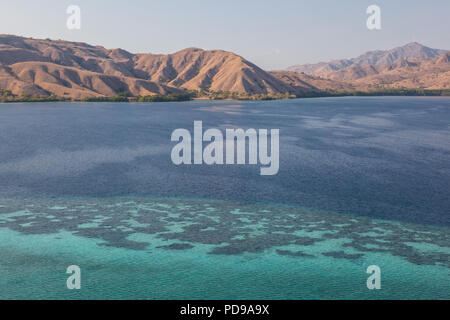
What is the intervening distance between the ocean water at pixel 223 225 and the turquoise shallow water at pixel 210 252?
0.14 metres

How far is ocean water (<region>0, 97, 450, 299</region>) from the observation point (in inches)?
1265

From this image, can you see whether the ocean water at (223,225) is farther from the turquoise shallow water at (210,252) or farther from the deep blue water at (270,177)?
the deep blue water at (270,177)

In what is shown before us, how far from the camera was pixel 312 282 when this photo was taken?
32.5 metres

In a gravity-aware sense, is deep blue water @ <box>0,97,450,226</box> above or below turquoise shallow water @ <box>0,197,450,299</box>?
above

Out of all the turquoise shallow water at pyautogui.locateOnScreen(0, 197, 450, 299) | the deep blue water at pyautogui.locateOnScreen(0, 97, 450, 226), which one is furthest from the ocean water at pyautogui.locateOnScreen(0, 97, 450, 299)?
the deep blue water at pyautogui.locateOnScreen(0, 97, 450, 226)

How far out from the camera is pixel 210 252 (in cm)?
3784

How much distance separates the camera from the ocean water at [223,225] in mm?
32125

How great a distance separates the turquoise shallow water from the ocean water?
14cm

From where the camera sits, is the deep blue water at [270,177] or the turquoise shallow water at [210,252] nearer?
the turquoise shallow water at [210,252]

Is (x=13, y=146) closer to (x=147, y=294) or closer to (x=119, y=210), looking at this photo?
(x=119, y=210)

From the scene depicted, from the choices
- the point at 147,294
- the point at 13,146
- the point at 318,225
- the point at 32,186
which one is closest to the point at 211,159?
the point at 32,186

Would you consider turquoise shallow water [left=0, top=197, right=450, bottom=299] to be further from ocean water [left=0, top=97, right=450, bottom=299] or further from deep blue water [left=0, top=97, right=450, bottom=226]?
deep blue water [left=0, top=97, right=450, bottom=226]

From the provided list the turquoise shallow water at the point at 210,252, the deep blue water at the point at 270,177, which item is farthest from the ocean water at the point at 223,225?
the deep blue water at the point at 270,177

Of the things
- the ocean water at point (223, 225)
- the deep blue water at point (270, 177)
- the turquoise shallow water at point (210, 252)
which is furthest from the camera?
the deep blue water at point (270, 177)
